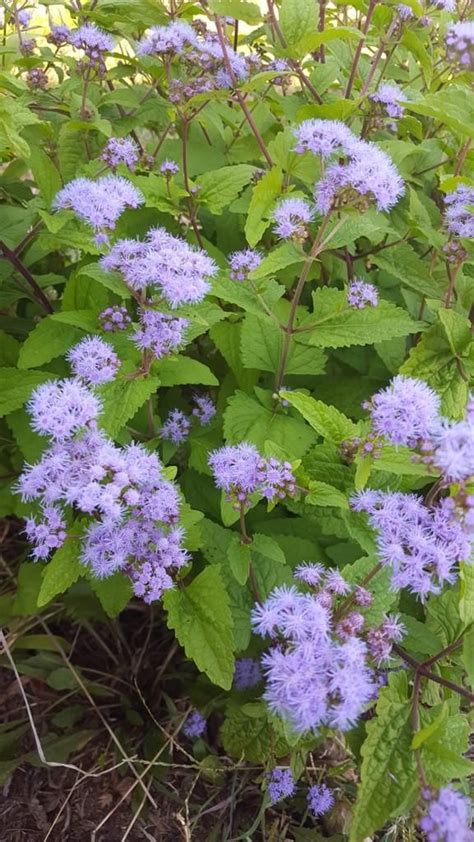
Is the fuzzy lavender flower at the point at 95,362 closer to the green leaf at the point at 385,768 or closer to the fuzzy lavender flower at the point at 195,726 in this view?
the green leaf at the point at 385,768

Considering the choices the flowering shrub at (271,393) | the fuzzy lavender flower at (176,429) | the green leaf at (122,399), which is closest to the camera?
the flowering shrub at (271,393)

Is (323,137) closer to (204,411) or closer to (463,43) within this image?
(463,43)

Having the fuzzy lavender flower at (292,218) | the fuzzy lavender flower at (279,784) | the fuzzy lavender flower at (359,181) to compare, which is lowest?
the fuzzy lavender flower at (279,784)

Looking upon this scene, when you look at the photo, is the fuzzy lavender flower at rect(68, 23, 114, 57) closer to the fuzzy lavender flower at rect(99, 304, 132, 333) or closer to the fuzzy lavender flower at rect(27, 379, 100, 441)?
the fuzzy lavender flower at rect(99, 304, 132, 333)

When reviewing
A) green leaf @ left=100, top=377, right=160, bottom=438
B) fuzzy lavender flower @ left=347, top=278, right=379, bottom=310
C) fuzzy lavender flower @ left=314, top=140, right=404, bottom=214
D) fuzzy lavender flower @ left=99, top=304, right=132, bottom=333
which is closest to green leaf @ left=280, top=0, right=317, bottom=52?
fuzzy lavender flower @ left=314, top=140, right=404, bottom=214

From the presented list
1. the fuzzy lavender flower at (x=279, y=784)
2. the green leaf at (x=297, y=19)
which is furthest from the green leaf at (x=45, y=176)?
the fuzzy lavender flower at (x=279, y=784)
